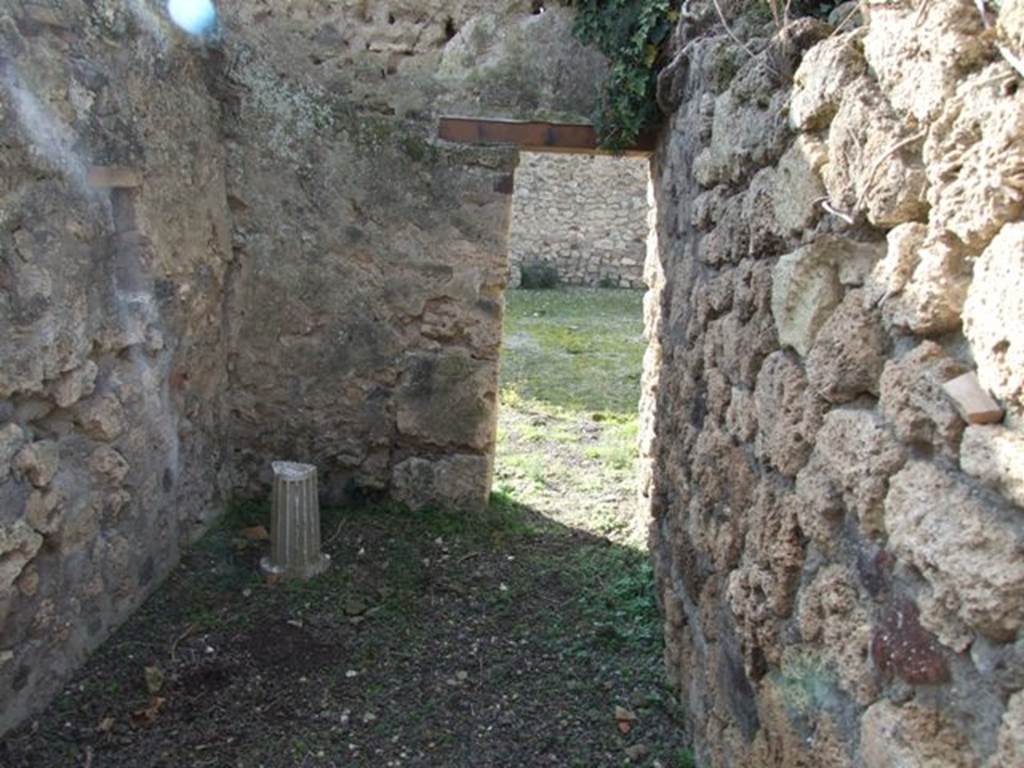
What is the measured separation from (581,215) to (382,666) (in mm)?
10588

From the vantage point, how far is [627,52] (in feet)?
11.2

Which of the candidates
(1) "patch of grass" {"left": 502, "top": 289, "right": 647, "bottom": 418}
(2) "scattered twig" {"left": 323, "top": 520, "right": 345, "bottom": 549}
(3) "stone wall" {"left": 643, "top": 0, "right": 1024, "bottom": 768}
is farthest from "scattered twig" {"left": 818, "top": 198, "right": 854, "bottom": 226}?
(1) "patch of grass" {"left": 502, "top": 289, "right": 647, "bottom": 418}

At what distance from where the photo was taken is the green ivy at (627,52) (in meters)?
3.31

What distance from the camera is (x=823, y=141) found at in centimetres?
164

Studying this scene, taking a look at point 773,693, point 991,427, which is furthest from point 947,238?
point 773,693

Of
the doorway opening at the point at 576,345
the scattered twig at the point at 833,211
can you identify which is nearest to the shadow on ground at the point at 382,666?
the doorway opening at the point at 576,345

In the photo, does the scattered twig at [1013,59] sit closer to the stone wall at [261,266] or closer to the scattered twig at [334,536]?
the stone wall at [261,266]

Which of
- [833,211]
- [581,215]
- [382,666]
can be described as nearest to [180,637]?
[382,666]

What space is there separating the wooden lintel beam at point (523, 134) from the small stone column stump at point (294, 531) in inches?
70.7

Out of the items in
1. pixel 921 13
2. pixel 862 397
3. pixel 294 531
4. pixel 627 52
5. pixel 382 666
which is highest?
pixel 627 52

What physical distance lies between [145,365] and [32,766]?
4.84ft

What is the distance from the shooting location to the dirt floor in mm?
2645

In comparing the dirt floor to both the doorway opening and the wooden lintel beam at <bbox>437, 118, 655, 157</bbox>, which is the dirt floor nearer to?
the doorway opening

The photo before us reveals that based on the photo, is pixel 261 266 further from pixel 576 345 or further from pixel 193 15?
pixel 576 345
